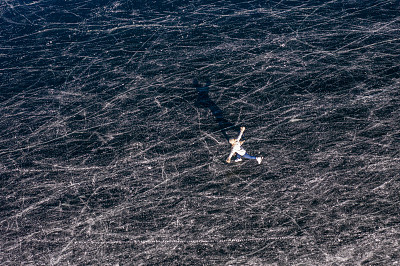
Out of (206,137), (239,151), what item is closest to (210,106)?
(206,137)

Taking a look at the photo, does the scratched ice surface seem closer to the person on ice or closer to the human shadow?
the human shadow

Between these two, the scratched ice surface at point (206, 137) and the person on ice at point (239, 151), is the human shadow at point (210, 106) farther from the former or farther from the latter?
the person on ice at point (239, 151)

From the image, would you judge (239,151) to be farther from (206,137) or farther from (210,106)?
(210,106)

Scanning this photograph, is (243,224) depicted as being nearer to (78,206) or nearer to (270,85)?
(78,206)

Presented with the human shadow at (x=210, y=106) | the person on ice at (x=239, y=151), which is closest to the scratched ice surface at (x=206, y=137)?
the human shadow at (x=210, y=106)

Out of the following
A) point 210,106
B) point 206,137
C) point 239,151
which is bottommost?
point 206,137

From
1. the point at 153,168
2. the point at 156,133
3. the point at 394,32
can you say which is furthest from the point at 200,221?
the point at 394,32
